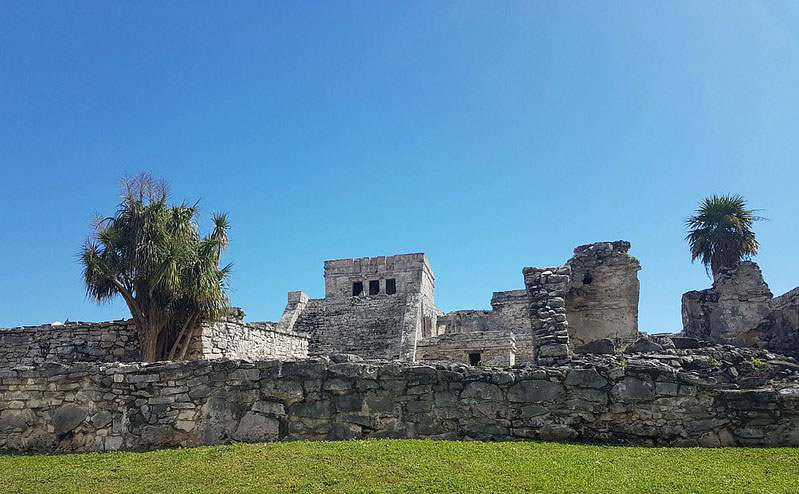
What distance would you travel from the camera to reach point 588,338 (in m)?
11.9

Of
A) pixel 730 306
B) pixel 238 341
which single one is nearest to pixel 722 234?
pixel 730 306

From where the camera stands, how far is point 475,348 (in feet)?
69.7

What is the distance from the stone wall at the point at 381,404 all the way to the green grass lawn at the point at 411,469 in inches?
12.9

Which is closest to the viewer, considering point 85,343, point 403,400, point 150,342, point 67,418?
point 403,400

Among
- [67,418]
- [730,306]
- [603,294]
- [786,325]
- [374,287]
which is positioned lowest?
[67,418]

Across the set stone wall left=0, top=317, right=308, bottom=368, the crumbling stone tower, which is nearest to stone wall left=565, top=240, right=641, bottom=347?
the crumbling stone tower

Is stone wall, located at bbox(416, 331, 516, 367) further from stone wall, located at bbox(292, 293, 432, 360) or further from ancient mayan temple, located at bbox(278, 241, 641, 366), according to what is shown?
stone wall, located at bbox(292, 293, 432, 360)

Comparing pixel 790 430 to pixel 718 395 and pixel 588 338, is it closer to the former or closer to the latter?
pixel 718 395

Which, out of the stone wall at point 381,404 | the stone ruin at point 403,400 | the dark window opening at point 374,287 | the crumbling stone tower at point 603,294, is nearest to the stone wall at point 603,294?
the crumbling stone tower at point 603,294

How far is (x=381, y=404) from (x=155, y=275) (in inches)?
264

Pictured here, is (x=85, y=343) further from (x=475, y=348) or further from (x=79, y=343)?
(x=475, y=348)

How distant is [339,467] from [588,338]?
763 cm

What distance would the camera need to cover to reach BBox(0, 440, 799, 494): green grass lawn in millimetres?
5250

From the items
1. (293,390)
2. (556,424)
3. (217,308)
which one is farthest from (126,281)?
(556,424)
